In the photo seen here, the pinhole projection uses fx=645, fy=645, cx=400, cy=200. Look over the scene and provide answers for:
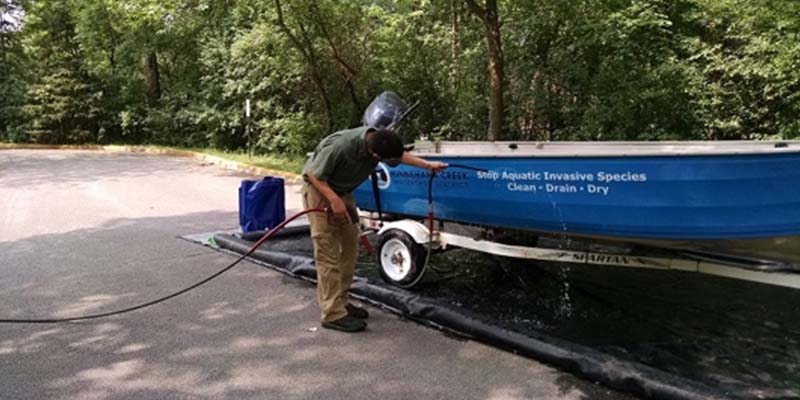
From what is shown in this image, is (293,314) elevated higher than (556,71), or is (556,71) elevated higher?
(556,71)

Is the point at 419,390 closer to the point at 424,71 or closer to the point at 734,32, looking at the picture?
the point at 734,32

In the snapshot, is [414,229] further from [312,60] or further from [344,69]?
[344,69]

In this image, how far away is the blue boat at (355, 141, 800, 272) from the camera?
3.72m

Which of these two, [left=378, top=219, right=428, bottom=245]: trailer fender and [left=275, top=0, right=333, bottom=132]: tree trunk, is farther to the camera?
[left=275, top=0, right=333, bottom=132]: tree trunk

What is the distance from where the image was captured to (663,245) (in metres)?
4.46

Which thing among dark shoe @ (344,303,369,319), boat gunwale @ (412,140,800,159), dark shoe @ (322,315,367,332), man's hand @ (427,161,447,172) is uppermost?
boat gunwale @ (412,140,800,159)

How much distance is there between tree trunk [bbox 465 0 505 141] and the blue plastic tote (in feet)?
15.7

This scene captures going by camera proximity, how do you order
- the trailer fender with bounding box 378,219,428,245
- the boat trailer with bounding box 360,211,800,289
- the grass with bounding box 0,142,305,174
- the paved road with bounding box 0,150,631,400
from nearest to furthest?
the paved road with bounding box 0,150,631,400
the boat trailer with bounding box 360,211,800,289
the trailer fender with bounding box 378,219,428,245
the grass with bounding box 0,142,305,174

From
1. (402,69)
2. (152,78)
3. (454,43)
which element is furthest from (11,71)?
(454,43)

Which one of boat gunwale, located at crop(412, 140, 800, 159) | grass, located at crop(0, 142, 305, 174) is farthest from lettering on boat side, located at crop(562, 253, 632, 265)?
grass, located at crop(0, 142, 305, 174)

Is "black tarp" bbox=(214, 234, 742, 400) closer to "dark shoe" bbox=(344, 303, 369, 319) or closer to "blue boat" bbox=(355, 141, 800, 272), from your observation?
"dark shoe" bbox=(344, 303, 369, 319)

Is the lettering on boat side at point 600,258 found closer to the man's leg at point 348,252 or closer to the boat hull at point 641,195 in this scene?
the boat hull at point 641,195

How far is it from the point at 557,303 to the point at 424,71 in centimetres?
1029

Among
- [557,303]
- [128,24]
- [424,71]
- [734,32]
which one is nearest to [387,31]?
[424,71]
